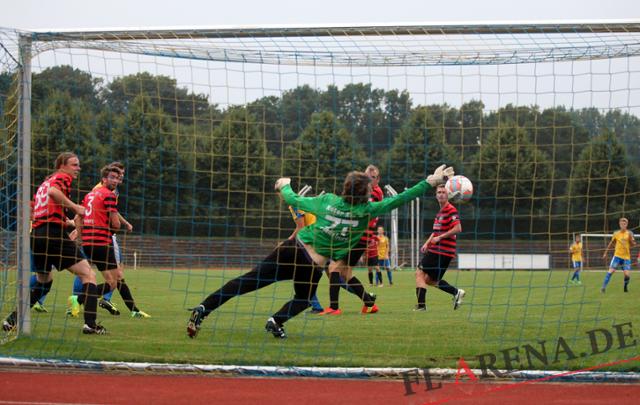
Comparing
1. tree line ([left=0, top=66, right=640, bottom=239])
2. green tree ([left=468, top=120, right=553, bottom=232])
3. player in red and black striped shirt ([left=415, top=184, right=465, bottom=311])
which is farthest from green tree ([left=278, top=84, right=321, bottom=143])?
player in red and black striped shirt ([left=415, top=184, right=465, bottom=311])

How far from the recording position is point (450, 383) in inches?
258

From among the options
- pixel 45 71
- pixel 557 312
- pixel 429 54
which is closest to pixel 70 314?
pixel 45 71

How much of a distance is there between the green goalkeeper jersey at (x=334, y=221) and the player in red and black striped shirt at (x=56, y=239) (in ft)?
7.77

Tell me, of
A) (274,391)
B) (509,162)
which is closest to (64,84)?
(274,391)

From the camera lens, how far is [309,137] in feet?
31.1

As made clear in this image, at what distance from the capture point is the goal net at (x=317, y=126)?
307 inches

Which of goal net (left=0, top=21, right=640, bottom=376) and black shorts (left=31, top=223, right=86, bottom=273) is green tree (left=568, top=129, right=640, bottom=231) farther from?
black shorts (left=31, top=223, right=86, bottom=273)

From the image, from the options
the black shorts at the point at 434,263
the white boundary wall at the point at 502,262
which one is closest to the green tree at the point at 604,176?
the black shorts at the point at 434,263

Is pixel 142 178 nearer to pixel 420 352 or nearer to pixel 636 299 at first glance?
pixel 420 352

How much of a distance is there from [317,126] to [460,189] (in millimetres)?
1819

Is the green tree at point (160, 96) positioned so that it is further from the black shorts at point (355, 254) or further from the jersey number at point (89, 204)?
A: the black shorts at point (355, 254)

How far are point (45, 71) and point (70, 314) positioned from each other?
4.00 metres

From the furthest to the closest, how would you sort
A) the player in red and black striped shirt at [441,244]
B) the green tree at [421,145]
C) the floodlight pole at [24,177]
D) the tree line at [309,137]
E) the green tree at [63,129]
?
the player in red and black striped shirt at [441,244], the green tree at [421,145], the green tree at [63,129], the tree line at [309,137], the floodlight pole at [24,177]

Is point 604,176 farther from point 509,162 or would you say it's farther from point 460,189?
point 460,189
